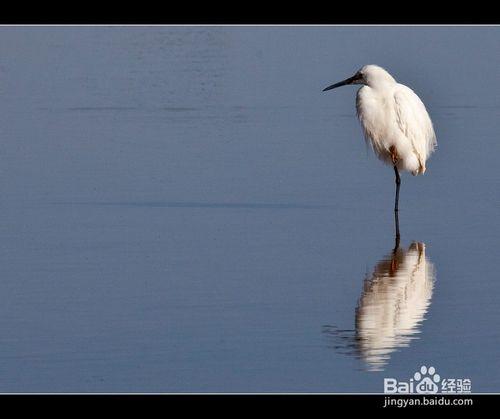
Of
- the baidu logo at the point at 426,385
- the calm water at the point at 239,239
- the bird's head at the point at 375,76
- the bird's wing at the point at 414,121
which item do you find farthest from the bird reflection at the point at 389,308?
the bird's head at the point at 375,76

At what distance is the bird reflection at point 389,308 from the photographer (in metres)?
10.3

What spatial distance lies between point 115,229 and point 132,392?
6.10 m

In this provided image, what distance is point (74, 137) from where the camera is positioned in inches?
895

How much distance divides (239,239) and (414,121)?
3.75 m

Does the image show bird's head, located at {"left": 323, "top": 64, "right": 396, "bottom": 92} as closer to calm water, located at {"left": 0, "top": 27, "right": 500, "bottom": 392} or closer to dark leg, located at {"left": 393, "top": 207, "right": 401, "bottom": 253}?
calm water, located at {"left": 0, "top": 27, "right": 500, "bottom": 392}

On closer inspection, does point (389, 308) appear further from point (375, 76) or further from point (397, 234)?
point (375, 76)

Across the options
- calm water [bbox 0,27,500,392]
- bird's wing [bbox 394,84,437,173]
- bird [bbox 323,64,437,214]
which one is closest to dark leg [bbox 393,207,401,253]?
calm water [bbox 0,27,500,392]

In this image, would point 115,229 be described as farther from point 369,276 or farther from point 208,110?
point 208,110

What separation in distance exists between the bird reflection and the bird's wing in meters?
3.53

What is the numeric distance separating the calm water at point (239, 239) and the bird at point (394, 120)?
0.58m

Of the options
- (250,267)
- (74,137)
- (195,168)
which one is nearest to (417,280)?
(250,267)

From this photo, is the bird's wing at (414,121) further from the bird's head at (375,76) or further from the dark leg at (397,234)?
the dark leg at (397,234)

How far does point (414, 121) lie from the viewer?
1753cm

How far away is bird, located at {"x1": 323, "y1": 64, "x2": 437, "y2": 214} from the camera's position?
17484 millimetres
